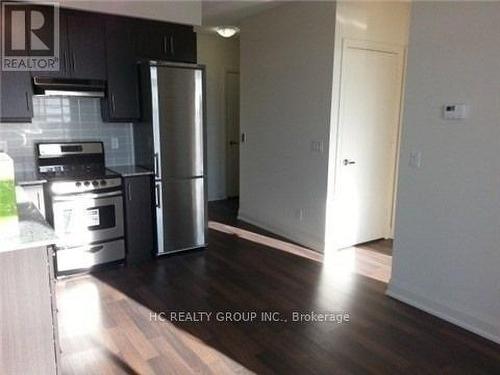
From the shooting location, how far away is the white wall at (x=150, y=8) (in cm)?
352

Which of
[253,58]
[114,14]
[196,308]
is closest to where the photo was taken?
[196,308]

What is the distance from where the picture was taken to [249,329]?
8.68 feet

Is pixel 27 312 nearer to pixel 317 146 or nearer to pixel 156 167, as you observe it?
pixel 156 167

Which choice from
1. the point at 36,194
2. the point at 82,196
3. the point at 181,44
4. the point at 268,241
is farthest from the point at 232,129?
the point at 36,194

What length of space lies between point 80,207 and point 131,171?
1.93 feet

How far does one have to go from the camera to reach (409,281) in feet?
9.93

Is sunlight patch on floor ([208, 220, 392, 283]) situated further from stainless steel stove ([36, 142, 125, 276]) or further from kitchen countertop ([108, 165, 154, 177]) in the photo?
stainless steel stove ([36, 142, 125, 276])

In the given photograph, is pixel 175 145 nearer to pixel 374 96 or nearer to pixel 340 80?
pixel 340 80

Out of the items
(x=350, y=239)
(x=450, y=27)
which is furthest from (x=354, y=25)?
(x=350, y=239)

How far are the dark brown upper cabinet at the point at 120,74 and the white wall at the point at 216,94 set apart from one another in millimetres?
2255

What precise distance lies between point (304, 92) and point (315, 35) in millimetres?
575

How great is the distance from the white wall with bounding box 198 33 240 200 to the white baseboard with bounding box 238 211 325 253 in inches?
50.2

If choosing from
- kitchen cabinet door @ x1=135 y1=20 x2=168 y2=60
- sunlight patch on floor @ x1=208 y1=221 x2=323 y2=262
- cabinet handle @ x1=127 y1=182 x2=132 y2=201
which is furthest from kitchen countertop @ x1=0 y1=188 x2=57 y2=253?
sunlight patch on floor @ x1=208 y1=221 x2=323 y2=262

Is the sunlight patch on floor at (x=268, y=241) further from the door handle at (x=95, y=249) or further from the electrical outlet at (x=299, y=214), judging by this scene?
the door handle at (x=95, y=249)
